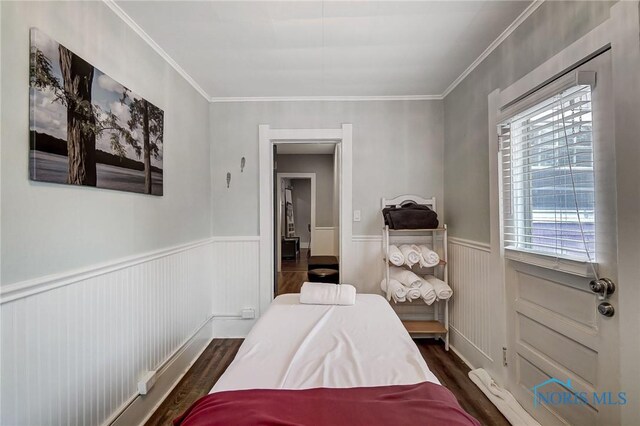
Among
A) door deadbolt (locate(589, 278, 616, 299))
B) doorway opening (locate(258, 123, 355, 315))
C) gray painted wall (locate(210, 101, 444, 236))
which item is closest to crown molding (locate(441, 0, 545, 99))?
gray painted wall (locate(210, 101, 444, 236))

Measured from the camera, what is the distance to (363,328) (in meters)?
1.58

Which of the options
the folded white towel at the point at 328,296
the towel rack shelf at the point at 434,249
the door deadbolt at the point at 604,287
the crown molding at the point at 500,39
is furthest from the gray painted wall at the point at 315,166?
the door deadbolt at the point at 604,287

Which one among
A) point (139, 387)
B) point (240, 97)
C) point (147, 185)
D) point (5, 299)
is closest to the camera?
point (5, 299)

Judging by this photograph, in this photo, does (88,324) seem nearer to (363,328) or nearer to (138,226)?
(138,226)

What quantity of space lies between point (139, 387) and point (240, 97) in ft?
8.38

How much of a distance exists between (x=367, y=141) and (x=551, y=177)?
166cm

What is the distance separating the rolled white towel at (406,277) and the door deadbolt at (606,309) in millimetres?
1340

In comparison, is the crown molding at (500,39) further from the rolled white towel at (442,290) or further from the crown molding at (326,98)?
the rolled white towel at (442,290)

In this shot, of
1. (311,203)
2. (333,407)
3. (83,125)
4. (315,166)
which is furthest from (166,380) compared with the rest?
(315,166)

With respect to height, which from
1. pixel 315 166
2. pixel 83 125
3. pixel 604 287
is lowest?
pixel 604 287

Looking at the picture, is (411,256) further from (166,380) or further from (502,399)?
(166,380)

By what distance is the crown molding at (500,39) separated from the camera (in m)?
1.53

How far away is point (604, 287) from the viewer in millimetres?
1154

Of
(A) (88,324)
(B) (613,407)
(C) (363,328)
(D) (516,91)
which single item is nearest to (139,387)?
(A) (88,324)
